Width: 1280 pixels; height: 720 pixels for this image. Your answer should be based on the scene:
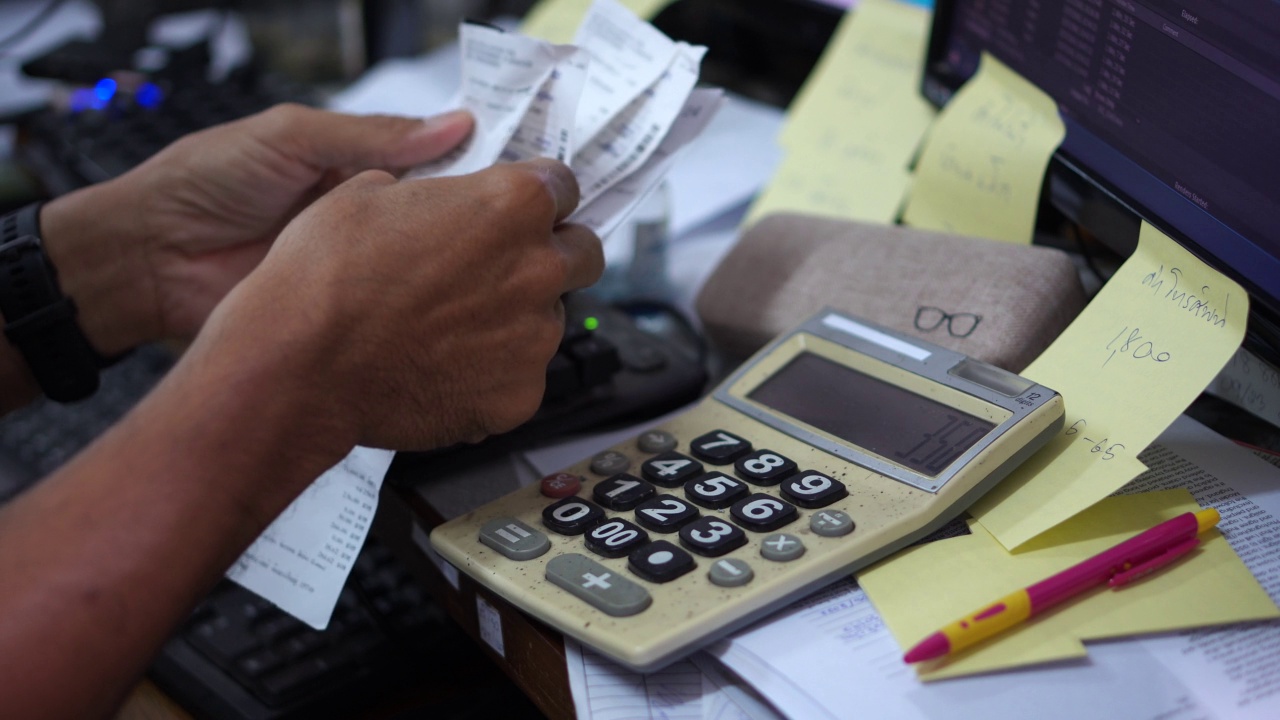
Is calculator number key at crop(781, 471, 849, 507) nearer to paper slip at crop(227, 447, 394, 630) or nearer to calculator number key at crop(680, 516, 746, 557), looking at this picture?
calculator number key at crop(680, 516, 746, 557)

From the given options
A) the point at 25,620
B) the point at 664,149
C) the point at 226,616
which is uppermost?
the point at 664,149

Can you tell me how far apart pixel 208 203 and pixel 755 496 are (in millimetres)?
419

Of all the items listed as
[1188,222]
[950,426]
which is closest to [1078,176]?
[1188,222]

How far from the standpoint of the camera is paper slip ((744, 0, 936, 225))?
30.3 inches

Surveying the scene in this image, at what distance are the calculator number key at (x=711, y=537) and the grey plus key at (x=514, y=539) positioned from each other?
0.06 metres

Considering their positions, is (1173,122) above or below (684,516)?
above

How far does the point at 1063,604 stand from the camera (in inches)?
15.9

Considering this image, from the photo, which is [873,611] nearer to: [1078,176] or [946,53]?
[1078,176]

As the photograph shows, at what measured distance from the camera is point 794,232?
66 centimetres

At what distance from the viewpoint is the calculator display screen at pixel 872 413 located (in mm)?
452

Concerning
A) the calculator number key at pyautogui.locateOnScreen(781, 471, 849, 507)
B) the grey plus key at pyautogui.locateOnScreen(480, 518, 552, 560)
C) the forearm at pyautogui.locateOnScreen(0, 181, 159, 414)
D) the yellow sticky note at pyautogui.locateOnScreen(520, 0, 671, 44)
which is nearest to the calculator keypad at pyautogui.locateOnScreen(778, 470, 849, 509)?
the calculator number key at pyautogui.locateOnScreen(781, 471, 849, 507)

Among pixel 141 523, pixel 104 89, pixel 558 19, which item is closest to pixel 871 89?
pixel 558 19

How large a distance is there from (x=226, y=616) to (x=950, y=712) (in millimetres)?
379

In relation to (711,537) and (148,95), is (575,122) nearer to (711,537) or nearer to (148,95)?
(711,537)
